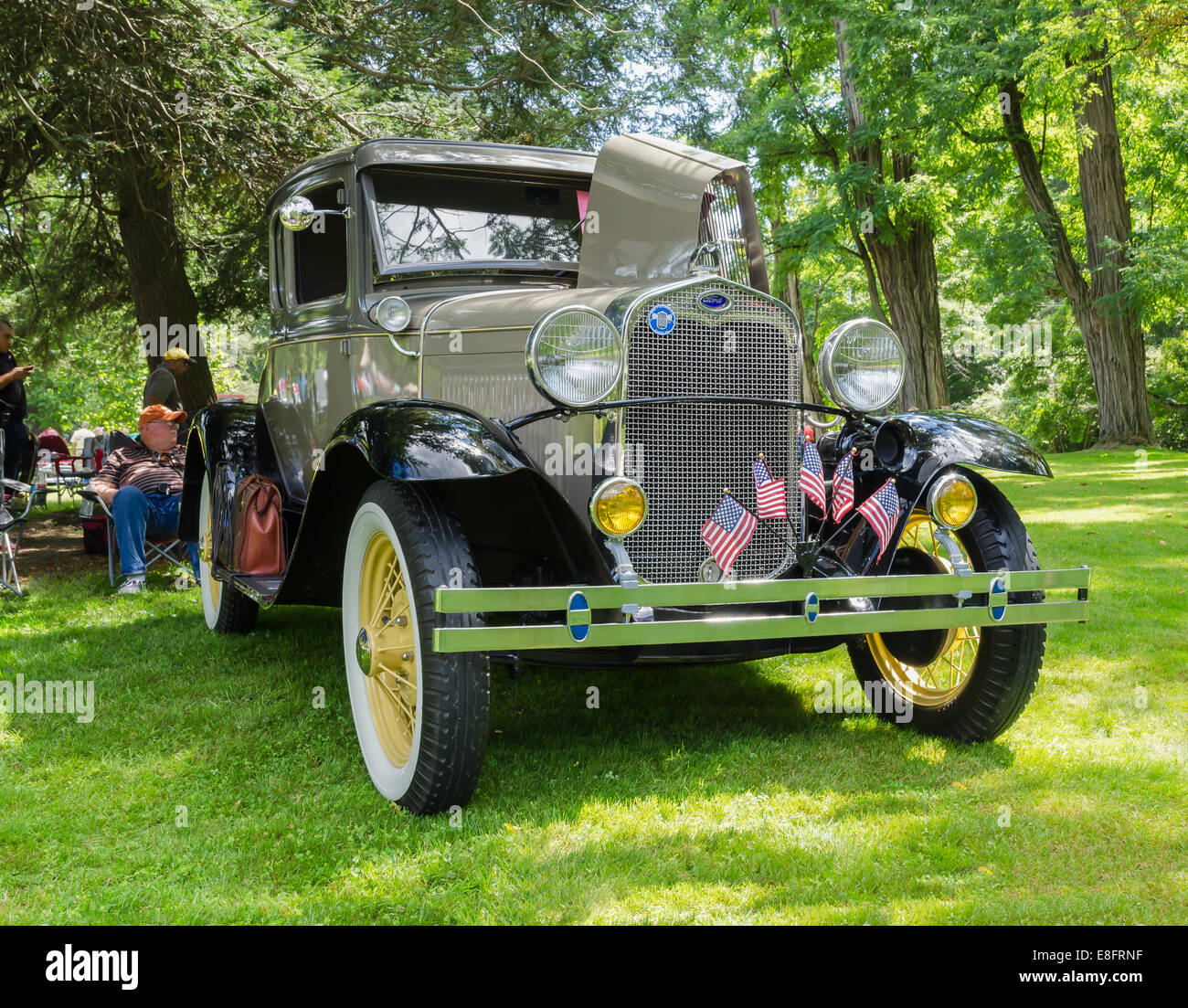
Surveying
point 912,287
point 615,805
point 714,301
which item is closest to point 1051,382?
point 912,287

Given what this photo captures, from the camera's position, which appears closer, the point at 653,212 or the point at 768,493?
the point at 768,493

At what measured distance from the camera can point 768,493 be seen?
11.7 ft

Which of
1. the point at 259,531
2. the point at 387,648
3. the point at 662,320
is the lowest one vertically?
the point at 387,648

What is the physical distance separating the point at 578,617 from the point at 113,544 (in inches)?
225

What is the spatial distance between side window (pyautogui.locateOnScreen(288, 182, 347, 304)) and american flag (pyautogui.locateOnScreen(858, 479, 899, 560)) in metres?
2.53

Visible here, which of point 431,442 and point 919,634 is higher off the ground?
point 431,442

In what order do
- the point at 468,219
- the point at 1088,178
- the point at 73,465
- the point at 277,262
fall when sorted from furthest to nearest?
the point at 1088,178 < the point at 73,465 < the point at 277,262 < the point at 468,219

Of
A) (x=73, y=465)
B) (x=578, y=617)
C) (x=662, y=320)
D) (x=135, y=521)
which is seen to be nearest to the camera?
(x=578, y=617)

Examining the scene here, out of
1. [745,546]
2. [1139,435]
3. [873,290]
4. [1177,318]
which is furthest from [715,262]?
[1177,318]

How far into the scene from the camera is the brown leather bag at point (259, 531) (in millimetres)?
4883

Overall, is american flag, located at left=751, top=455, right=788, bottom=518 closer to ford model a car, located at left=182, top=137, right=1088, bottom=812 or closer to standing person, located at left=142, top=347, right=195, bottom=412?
ford model a car, located at left=182, top=137, right=1088, bottom=812

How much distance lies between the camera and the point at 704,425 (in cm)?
353

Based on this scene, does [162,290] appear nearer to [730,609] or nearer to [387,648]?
[387,648]
